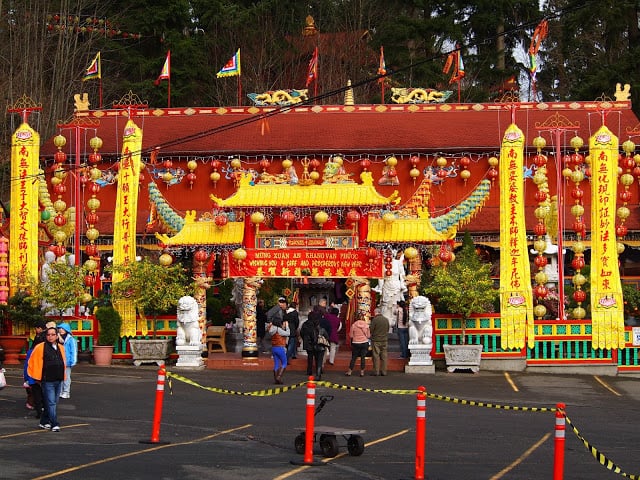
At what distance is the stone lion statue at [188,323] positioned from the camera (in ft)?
96.5

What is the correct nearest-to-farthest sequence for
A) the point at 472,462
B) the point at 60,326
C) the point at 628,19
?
the point at 472,462 < the point at 60,326 < the point at 628,19

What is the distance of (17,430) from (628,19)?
44662mm

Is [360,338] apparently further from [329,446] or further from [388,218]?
[329,446]

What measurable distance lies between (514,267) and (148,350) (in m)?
9.06

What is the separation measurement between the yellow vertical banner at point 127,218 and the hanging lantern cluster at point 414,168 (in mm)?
13883

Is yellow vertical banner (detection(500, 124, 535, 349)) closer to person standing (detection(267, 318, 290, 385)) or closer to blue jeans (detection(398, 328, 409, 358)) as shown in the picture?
blue jeans (detection(398, 328, 409, 358))

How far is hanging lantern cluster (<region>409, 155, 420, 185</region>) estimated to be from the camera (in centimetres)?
4316

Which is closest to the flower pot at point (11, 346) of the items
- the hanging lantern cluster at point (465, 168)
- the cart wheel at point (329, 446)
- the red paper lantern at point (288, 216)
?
the red paper lantern at point (288, 216)

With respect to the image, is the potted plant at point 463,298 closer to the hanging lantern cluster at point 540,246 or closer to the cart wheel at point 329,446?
the hanging lantern cluster at point 540,246

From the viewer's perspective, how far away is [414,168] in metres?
43.6

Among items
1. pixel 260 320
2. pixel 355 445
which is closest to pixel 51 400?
pixel 355 445

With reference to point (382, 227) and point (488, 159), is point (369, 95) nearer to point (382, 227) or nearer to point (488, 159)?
point (488, 159)

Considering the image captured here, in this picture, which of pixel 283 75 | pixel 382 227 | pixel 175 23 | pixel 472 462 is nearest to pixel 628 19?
pixel 283 75

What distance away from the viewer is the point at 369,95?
61.4 meters
